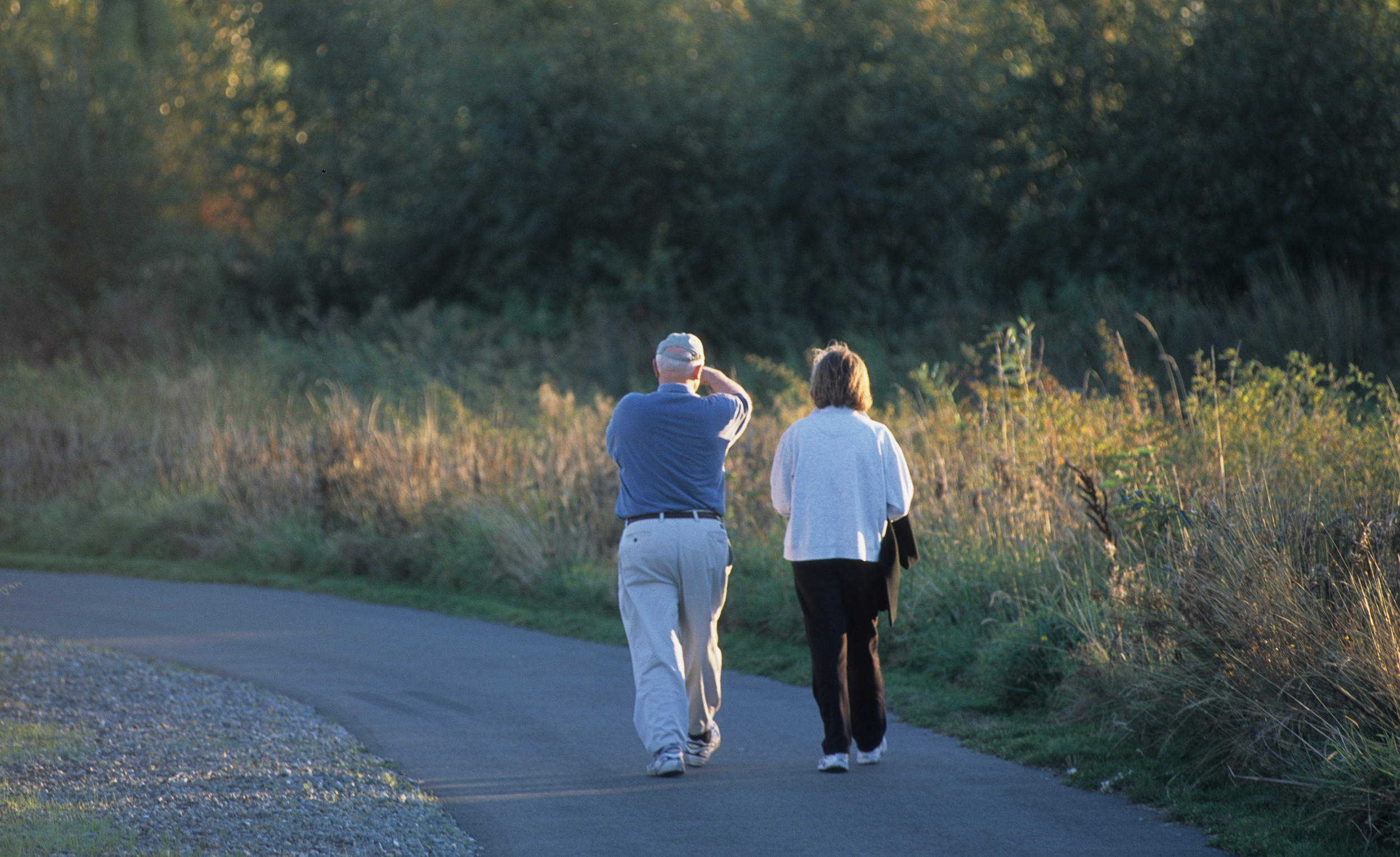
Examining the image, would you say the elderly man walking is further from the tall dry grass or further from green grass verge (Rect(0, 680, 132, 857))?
green grass verge (Rect(0, 680, 132, 857))

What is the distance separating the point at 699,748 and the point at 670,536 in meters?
1.16

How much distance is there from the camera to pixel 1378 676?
557cm

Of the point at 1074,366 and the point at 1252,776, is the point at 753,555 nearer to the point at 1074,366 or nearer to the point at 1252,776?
the point at 1252,776

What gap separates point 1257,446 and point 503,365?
1672 cm

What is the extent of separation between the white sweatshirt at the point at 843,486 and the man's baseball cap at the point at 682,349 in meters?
0.64

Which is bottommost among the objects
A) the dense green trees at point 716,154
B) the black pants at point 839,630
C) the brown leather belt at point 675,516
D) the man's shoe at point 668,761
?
the man's shoe at point 668,761

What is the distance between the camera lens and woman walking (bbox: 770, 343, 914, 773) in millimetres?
6441

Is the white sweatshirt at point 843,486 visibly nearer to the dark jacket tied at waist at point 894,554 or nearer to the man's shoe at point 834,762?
the dark jacket tied at waist at point 894,554

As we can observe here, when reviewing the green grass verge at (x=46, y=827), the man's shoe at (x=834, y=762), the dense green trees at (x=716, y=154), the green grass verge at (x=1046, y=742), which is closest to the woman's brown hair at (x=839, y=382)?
the man's shoe at (x=834, y=762)

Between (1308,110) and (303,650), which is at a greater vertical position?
(1308,110)

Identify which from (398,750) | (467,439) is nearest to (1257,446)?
(398,750)

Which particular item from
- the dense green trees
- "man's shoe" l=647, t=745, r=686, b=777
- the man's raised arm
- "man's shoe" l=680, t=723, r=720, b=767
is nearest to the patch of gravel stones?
"man's shoe" l=647, t=745, r=686, b=777

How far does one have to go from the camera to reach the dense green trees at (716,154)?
74.2 ft

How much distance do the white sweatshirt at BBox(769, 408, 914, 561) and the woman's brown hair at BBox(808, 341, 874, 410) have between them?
0.05 meters
